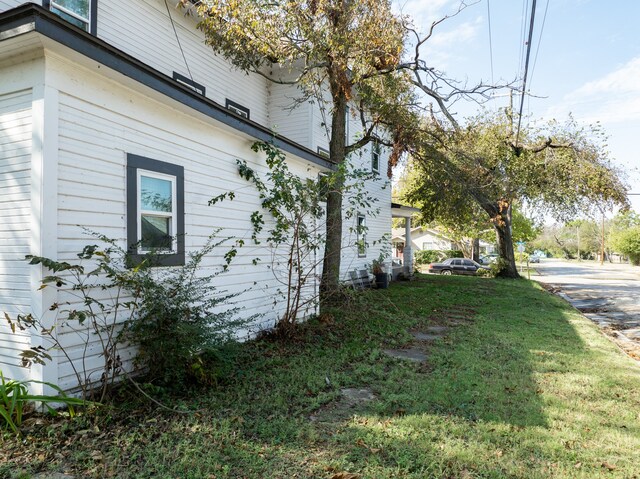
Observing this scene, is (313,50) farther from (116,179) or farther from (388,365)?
(388,365)

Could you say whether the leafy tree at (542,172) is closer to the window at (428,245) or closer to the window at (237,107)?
the window at (237,107)

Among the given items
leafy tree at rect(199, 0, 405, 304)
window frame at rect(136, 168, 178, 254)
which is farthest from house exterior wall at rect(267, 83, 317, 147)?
window frame at rect(136, 168, 178, 254)

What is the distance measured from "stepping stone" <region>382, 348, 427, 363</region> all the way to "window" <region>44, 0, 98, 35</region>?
7415 mm

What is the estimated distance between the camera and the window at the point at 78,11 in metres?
6.44

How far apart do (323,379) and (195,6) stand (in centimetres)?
858

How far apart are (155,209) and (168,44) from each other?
6.12 m

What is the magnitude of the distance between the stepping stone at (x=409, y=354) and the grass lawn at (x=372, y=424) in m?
0.14

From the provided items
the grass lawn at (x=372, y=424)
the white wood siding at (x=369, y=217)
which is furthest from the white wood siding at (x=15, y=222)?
the white wood siding at (x=369, y=217)

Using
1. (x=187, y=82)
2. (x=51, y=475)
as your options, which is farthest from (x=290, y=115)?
(x=51, y=475)

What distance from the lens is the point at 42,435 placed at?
10.5ft

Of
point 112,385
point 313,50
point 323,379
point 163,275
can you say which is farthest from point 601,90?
point 112,385

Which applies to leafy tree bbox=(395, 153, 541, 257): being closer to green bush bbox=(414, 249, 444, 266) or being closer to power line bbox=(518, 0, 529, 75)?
power line bbox=(518, 0, 529, 75)

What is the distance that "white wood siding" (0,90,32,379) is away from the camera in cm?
366

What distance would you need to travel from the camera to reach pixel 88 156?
4.03m
